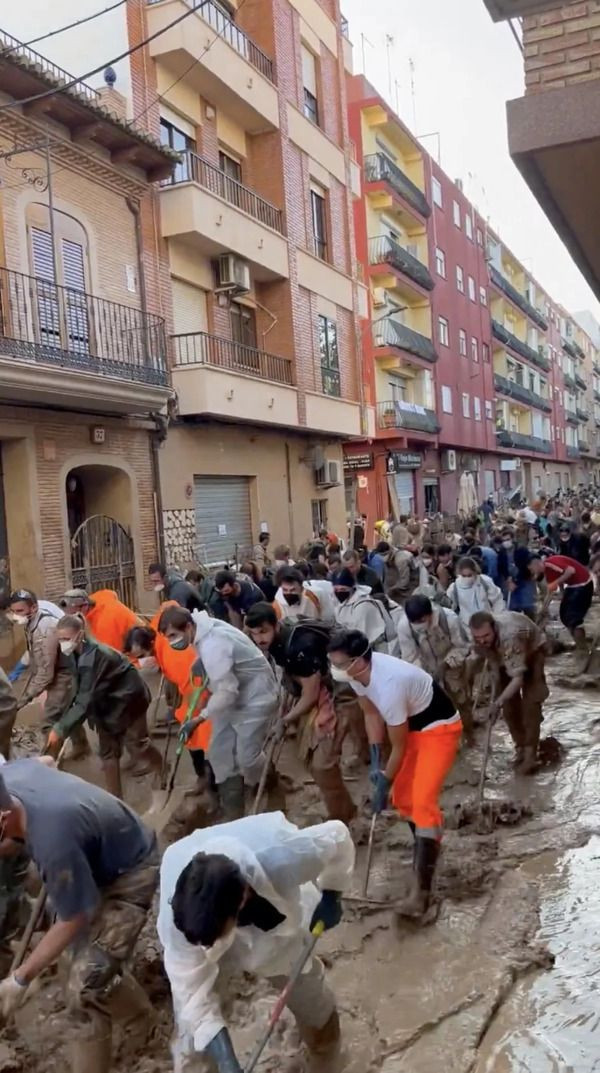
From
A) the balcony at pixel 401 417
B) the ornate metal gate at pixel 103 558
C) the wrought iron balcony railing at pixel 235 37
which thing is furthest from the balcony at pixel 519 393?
the ornate metal gate at pixel 103 558

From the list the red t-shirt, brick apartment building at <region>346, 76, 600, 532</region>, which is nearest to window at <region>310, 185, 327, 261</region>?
brick apartment building at <region>346, 76, 600, 532</region>

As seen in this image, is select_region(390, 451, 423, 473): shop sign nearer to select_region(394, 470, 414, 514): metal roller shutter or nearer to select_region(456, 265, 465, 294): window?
select_region(394, 470, 414, 514): metal roller shutter

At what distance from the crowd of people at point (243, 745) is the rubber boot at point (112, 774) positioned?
0.05 feet

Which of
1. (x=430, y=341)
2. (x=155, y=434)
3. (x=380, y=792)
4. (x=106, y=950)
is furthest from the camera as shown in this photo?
(x=430, y=341)

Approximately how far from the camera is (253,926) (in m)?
2.77

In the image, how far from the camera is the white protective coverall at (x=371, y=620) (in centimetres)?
693

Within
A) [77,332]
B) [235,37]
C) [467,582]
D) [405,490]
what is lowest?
[467,582]

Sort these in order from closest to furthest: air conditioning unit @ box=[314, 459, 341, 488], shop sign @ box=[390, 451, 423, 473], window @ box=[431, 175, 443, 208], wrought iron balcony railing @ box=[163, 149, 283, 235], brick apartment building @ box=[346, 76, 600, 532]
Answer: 1. wrought iron balcony railing @ box=[163, 149, 283, 235]
2. air conditioning unit @ box=[314, 459, 341, 488]
3. brick apartment building @ box=[346, 76, 600, 532]
4. shop sign @ box=[390, 451, 423, 473]
5. window @ box=[431, 175, 443, 208]

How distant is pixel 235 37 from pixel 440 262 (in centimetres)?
1901

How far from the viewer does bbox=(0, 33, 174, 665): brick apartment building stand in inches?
421

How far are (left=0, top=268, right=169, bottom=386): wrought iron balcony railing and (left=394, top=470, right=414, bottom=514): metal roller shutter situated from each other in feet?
50.3

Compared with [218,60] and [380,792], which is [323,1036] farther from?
[218,60]

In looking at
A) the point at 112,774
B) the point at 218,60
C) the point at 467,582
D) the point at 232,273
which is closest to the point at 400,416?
the point at 232,273

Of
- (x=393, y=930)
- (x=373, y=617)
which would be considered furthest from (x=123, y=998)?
(x=373, y=617)
